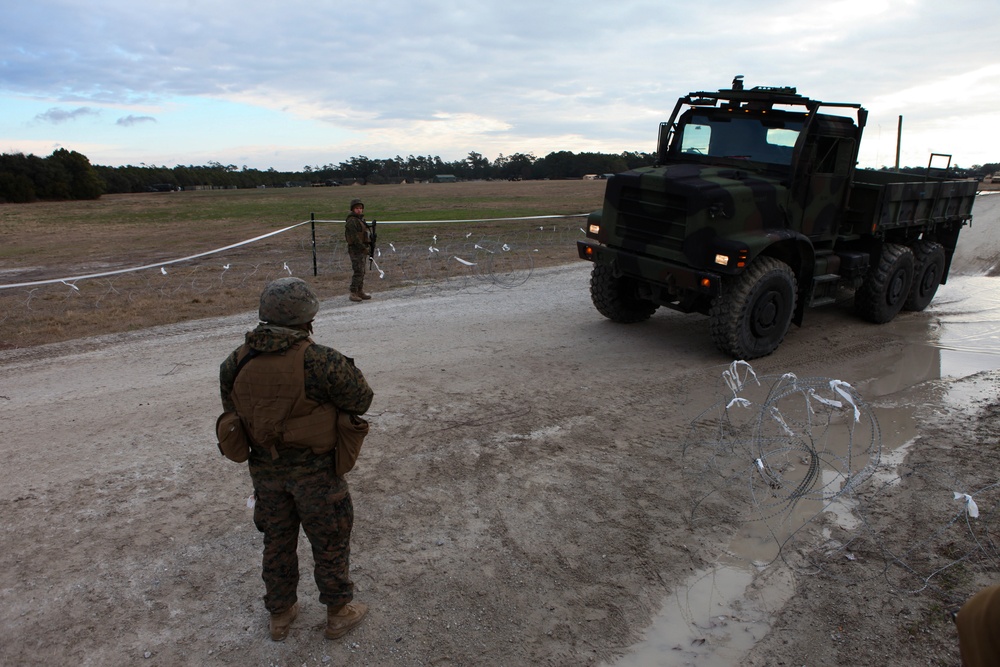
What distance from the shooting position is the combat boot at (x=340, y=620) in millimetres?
3303

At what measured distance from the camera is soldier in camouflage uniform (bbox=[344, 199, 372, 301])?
33.6ft

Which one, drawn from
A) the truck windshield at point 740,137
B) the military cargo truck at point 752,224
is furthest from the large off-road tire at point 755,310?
the truck windshield at point 740,137

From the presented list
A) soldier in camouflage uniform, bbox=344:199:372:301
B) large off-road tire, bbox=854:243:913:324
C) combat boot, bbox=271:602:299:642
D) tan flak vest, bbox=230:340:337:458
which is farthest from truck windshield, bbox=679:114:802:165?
combat boot, bbox=271:602:299:642

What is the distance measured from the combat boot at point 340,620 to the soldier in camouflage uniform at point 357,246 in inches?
286

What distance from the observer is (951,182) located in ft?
30.7

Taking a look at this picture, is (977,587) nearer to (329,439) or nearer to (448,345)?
(329,439)

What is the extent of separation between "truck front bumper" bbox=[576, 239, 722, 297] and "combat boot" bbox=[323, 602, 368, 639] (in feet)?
15.8

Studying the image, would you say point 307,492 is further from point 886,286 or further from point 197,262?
point 197,262

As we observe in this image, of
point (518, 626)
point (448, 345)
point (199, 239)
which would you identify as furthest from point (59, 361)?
point (199, 239)

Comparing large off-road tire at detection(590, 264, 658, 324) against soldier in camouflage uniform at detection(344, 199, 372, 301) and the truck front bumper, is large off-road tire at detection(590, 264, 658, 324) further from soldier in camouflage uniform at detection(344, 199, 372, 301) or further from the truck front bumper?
soldier in camouflage uniform at detection(344, 199, 372, 301)

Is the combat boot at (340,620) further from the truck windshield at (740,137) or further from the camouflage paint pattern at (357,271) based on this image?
the camouflage paint pattern at (357,271)

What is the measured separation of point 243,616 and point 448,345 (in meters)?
4.64

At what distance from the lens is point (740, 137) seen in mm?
7969

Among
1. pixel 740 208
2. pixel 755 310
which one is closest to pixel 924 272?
pixel 755 310
